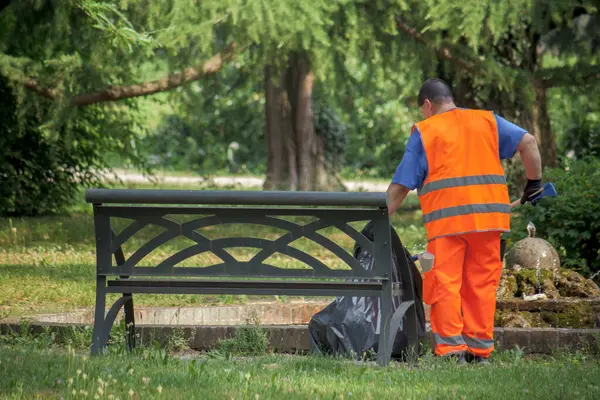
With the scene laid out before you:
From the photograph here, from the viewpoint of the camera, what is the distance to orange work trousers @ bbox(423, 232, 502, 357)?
235 inches

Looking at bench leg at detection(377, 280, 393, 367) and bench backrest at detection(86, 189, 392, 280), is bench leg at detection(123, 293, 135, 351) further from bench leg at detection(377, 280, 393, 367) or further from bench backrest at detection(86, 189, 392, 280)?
bench leg at detection(377, 280, 393, 367)

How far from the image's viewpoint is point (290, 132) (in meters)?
19.5

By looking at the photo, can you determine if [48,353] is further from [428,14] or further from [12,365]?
[428,14]

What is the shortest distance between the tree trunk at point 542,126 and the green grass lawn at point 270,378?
10.1m

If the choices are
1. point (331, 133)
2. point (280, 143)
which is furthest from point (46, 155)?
point (331, 133)

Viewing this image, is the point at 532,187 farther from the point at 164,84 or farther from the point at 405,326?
the point at 164,84

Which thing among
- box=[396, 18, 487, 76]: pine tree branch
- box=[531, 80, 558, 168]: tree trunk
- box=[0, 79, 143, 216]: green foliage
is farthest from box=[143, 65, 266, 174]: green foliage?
box=[396, 18, 487, 76]: pine tree branch

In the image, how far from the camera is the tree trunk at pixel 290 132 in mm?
19250

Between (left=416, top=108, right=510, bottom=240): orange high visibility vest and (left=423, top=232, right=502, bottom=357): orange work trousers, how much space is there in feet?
0.31

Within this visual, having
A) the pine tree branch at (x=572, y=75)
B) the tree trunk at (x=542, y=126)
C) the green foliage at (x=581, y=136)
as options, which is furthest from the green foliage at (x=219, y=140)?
the pine tree branch at (x=572, y=75)

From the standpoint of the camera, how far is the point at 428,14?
1280 centimetres

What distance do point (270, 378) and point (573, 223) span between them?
5.02 metres

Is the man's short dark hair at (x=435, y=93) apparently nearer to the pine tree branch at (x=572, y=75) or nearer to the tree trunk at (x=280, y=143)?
the pine tree branch at (x=572, y=75)

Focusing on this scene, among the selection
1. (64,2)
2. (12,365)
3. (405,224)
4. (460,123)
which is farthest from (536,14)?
(12,365)
